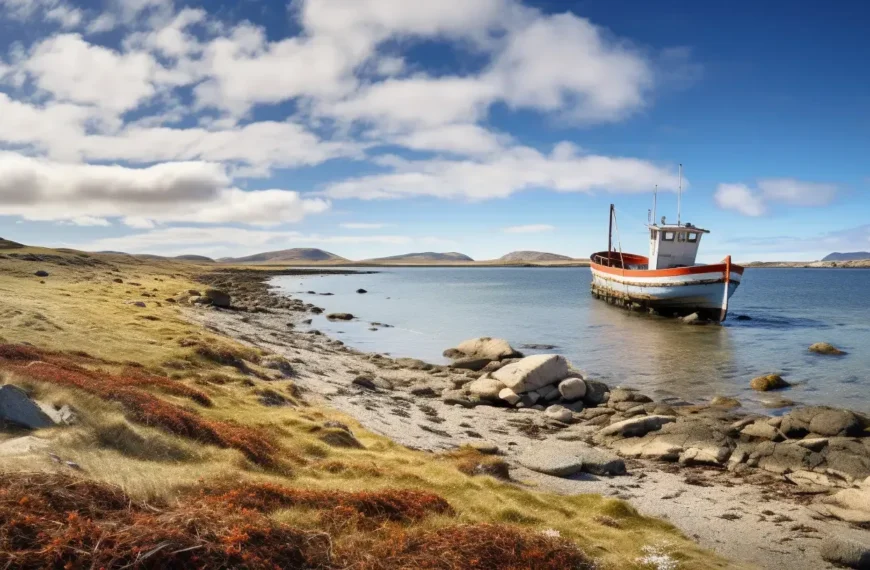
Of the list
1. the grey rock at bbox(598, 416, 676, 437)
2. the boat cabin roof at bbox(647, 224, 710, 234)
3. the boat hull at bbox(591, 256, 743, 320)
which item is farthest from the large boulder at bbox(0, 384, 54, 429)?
the boat cabin roof at bbox(647, 224, 710, 234)

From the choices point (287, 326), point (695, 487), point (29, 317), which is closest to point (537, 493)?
point (695, 487)

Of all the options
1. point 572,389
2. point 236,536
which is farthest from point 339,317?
point 236,536

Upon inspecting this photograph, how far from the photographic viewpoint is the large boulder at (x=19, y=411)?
9.84m

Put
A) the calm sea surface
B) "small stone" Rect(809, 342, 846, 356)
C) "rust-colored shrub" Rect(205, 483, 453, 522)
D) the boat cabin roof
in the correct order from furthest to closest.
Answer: the boat cabin roof → "small stone" Rect(809, 342, 846, 356) → the calm sea surface → "rust-colored shrub" Rect(205, 483, 453, 522)

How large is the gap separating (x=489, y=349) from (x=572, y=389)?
38.9 ft

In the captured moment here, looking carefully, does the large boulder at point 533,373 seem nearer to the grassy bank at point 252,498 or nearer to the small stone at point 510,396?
the small stone at point 510,396

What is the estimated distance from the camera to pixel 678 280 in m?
59.8

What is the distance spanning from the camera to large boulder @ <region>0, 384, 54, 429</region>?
32.3ft

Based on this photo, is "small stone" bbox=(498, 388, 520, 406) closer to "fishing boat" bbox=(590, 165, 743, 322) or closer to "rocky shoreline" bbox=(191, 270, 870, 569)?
"rocky shoreline" bbox=(191, 270, 870, 569)

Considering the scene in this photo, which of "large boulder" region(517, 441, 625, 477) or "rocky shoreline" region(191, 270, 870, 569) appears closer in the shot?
"rocky shoreline" region(191, 270, 870, 569)

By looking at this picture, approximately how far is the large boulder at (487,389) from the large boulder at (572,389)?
2.87 metres

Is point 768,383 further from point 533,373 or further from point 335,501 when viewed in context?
point 335,501

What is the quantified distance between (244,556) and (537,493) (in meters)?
8.62

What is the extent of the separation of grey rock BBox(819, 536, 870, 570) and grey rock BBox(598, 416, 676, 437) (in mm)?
8944
